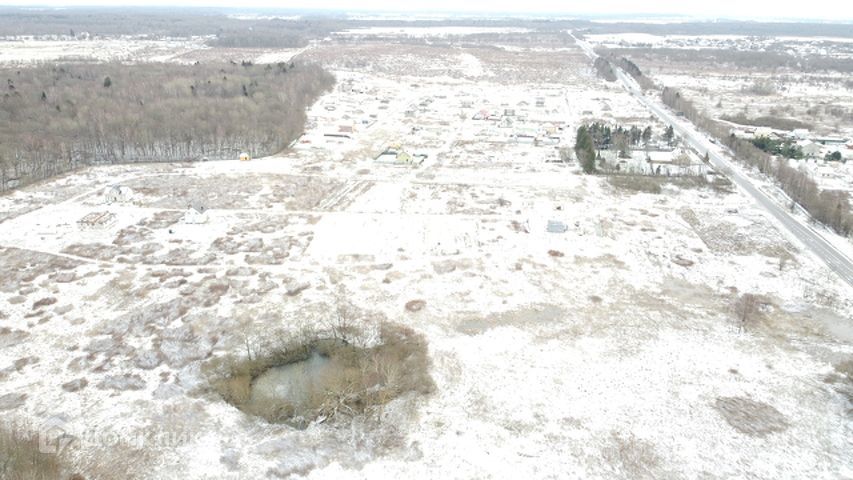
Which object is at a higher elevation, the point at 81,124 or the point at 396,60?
the point at 396,60

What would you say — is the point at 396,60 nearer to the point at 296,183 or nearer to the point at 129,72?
the point at 129,72

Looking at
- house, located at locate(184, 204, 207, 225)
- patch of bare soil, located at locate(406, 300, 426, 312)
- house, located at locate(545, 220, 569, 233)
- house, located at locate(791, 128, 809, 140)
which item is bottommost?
patch of bare soil, located at locate(406, 300, 426, 312)

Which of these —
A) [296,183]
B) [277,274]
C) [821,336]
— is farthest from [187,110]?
[821,336]

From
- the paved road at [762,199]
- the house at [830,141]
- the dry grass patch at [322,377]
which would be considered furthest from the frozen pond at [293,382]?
the house at [830,141]

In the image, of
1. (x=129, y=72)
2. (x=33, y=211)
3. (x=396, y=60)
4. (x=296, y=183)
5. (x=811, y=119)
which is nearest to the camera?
(x=33, y=211)

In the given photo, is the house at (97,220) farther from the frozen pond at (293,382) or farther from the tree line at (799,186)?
the tree line at (799,186)

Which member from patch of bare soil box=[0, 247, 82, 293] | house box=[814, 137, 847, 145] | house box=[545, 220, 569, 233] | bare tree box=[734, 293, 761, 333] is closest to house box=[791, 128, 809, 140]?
house box=[814, 137, 847, 145]

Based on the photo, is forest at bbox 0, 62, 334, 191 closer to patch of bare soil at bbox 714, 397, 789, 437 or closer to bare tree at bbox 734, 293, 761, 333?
bare tree at bbox 734, 293, 761, 333
